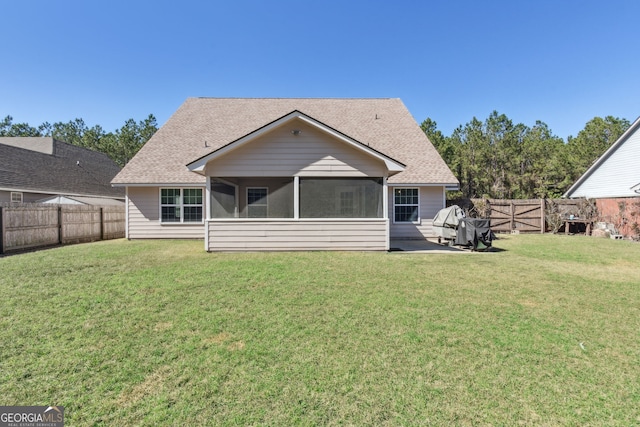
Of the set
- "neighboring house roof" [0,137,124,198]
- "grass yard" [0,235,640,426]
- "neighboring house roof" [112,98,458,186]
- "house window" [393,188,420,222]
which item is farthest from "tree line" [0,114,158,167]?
"grass yard" [0,235,640,426]

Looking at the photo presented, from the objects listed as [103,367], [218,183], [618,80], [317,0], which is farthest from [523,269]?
[618,80]

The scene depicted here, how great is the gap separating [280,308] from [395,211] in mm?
9889

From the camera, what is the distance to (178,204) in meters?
12.7

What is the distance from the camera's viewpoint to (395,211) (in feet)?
43.6

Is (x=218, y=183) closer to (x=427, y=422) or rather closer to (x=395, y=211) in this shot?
(x=395, y=211)

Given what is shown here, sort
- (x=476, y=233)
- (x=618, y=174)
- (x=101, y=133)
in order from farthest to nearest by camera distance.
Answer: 1. (x=101, y=133)
2. (x=618, y=174)
3. (x=476, y=233)

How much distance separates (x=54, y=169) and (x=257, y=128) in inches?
727

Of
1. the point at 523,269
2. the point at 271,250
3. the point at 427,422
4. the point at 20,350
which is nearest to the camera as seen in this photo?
the point at 427,422

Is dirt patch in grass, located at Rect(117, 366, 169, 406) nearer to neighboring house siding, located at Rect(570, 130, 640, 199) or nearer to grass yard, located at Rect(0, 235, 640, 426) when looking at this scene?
grass yard, located at Rect(0, 235, 640, 426)

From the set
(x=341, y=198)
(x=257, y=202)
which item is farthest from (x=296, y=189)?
(x=341, y=198)

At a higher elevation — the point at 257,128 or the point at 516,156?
the point at 516,156

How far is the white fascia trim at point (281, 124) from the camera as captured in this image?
8.91 m

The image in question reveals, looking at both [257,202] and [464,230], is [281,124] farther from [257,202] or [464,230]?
[464,230]

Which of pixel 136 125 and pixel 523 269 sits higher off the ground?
pixel 136 125
